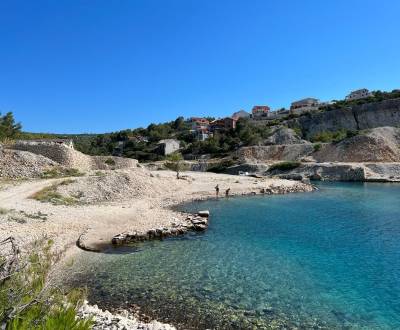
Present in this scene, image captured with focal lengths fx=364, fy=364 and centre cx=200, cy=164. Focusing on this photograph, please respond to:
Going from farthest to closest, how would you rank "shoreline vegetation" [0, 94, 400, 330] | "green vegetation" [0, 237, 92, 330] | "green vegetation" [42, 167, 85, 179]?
"green vegetation" [42, 167, 85, 179], "shoreline vegetation" [0, 94, 400, 330], "green vegetation" [0, 237, 92, 330]

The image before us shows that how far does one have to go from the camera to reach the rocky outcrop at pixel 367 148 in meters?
87.2

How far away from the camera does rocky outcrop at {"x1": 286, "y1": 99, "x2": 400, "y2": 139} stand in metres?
121

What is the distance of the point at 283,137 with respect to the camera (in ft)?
405

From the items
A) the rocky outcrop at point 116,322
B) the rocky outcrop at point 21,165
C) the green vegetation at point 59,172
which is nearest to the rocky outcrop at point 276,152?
the green vegetation at point 59,172

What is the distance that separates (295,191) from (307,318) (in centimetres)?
4490

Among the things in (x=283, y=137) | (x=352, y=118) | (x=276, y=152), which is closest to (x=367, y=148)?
(x=276, y=152)

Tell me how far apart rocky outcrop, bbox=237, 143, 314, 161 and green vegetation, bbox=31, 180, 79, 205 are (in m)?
74.2

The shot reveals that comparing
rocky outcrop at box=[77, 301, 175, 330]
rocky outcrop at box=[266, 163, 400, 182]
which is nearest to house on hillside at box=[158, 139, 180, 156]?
rocky outcrop at box=[266, 163, 400, 182]

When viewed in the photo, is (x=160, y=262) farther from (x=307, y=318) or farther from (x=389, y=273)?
(x=389, y=273)

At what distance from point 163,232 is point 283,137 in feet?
338

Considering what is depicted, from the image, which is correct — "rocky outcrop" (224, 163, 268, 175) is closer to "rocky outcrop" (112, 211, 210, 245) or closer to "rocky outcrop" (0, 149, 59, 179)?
"rocky outcrop" (0, 149, 59, 179)

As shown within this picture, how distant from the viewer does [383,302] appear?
15086mm

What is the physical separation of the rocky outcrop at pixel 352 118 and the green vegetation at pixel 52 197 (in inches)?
4412

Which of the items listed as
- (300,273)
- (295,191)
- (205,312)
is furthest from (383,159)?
(205,312)
